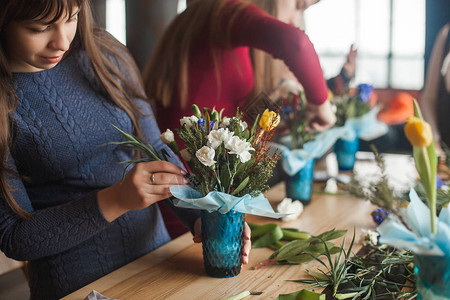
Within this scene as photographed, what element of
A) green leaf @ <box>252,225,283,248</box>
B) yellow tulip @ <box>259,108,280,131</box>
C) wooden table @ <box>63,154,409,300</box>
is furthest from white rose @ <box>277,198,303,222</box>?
yellow tulip @ <box>259,108,280,131</box>

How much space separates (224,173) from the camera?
111 centimetres

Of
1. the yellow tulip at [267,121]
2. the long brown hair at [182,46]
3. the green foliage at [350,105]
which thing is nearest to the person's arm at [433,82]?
the green foliage at [350,105]

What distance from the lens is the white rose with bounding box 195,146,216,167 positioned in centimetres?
104

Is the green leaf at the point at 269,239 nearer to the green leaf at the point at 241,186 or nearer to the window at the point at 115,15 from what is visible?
the green leaf at the point at 241,186

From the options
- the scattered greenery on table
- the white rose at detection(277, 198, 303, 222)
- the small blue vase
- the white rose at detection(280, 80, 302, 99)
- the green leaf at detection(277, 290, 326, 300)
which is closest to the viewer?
the green leaf at detection(277, 290, 326, 300)

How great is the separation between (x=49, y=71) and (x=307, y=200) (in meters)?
0.99

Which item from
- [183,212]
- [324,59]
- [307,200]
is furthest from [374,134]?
[183,212]

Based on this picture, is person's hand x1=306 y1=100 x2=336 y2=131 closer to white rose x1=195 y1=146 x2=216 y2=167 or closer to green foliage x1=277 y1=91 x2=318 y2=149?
green foliage x1=277 y1=91 x2=318 y2=149

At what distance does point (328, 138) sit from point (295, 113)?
180mm

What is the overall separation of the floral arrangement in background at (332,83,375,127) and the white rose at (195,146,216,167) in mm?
1155

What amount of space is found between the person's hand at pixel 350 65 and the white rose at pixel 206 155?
1311mm

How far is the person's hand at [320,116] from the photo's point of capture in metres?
1.86

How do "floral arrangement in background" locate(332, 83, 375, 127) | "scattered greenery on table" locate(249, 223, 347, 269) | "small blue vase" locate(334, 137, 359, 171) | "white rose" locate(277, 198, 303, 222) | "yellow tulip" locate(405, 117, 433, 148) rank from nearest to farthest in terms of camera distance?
"yellow tulip" locate(405, 117, 433, 148) < "scattered greenery on table" locate(249, 223, 347, 269) < "white rose" locate(277, 198, 303, 222) < "floral arrangement in background" locate(332, 83, 375, 127) < "small blue vase" locate(334, 137, 359, 171)

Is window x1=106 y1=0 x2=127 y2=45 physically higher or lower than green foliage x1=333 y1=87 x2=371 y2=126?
higher
